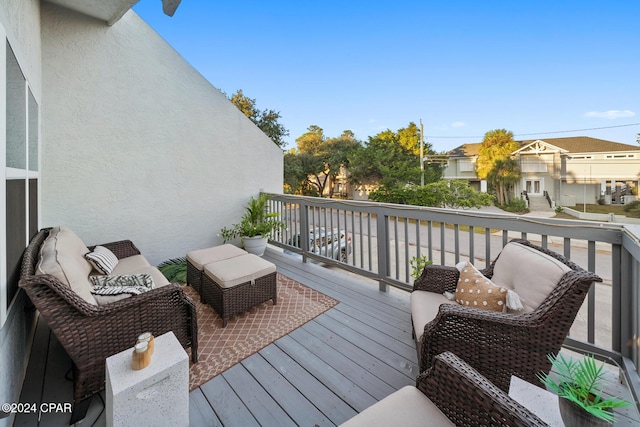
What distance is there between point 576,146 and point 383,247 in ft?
86.8

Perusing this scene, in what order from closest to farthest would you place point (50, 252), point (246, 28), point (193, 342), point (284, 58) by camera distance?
point (50, 252) → point (193, 342) → point (246, 28) → point (284, 58)

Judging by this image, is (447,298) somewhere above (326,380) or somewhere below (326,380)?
above

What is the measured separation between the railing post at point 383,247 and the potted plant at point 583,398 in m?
2.36

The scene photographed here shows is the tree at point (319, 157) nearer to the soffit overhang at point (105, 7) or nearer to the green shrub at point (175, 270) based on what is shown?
the green shrub at point (175, 270)

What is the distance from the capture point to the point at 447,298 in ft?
7.12

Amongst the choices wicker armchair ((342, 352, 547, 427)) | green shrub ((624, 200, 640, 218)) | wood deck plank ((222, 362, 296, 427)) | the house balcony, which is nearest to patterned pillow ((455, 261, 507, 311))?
the house balcony

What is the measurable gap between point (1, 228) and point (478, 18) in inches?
502

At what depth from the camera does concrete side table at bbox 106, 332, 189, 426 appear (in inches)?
51.1

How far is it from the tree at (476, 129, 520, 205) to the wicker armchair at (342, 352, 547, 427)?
75.5 feet

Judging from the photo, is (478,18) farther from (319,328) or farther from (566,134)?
(566,134)

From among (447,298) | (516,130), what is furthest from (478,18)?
(516,130)

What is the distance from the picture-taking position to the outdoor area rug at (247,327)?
2.12 m

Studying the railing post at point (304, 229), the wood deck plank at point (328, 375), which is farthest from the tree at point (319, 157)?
the wood deck plank at point (328, 375)

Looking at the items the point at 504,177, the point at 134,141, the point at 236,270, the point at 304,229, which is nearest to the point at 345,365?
the point at 236,270
